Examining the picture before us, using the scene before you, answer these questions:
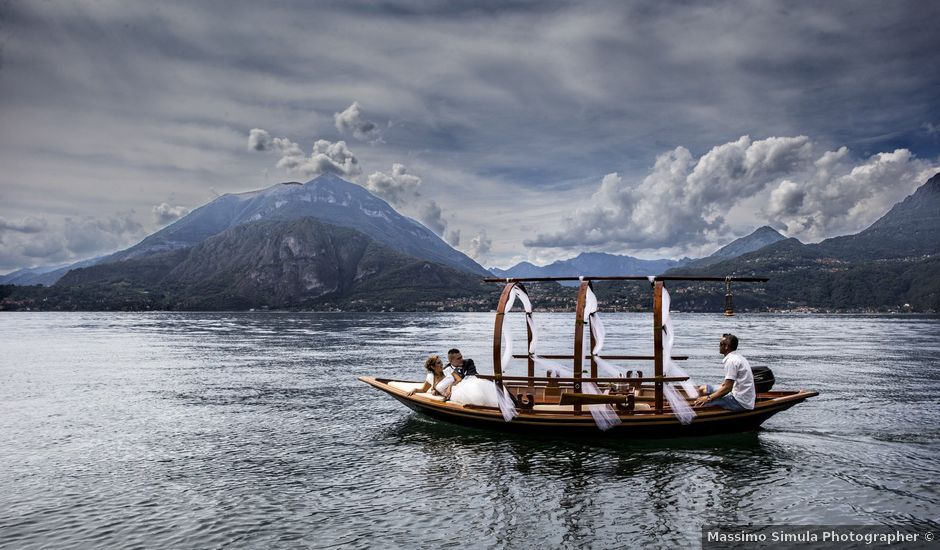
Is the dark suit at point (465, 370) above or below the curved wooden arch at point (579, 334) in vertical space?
below

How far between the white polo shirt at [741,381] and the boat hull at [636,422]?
508mm

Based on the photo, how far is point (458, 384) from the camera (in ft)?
74.3

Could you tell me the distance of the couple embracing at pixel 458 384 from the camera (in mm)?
21641

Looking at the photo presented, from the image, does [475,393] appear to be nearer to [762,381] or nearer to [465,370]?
[465,370]

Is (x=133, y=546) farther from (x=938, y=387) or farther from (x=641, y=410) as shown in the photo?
(x=938, y=387)

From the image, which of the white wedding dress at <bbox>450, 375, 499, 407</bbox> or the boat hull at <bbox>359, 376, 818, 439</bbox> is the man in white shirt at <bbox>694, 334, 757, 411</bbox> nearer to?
the boat hull at <bbox>359, 376, 818, 439</bbox>

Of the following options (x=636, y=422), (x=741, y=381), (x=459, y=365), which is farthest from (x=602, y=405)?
(x=459, y=365)

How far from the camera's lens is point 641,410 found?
20828 mm

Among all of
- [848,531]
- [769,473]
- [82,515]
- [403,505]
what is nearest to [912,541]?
[848,531]

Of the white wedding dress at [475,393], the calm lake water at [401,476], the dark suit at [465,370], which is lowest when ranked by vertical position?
the calm lake water at [401,476]

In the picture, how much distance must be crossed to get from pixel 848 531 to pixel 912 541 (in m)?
1.21

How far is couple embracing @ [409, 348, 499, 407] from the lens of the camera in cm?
2164

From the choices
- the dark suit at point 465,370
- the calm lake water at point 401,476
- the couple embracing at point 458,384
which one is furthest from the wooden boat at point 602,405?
the dark suit at point 465,370

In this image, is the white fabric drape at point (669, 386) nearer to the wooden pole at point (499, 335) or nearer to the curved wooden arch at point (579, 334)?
the curved wooden arch at point (579, 334)
